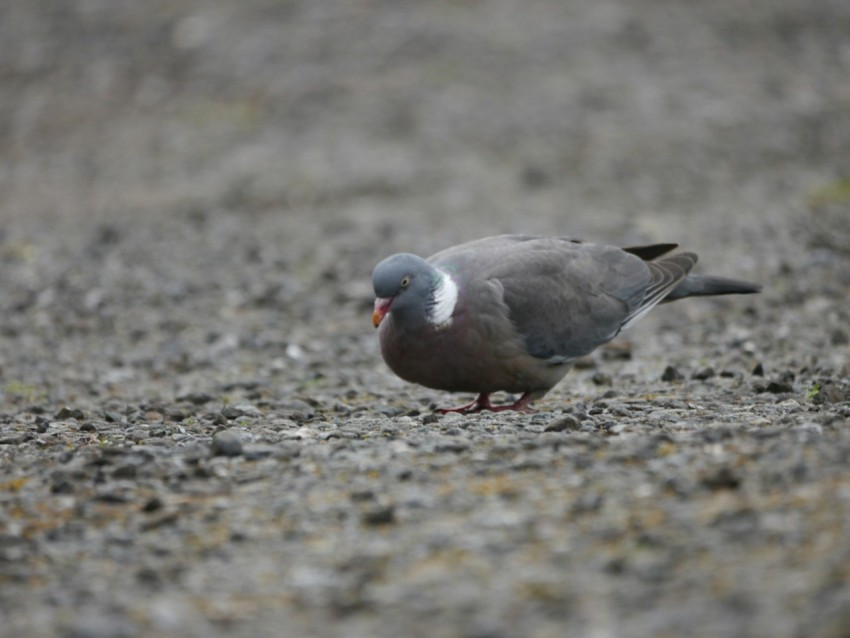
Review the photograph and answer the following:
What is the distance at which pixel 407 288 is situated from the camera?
7.03 meters

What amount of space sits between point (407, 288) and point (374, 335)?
3147mm

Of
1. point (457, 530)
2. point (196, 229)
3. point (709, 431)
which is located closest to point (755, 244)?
point (196, 229)

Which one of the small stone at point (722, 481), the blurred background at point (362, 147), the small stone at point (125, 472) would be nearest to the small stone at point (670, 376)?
the blurred background at point (362, 147)

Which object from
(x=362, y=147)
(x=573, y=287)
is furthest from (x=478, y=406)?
(x=362, y=147)

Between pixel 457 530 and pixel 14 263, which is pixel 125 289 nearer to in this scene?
pixel 14 263

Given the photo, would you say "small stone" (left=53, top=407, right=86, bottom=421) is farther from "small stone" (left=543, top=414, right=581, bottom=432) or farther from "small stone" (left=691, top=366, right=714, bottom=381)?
"small stone" (left=691, top=366, right=714, bottom=381)

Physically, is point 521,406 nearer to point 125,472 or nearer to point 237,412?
point 237,412

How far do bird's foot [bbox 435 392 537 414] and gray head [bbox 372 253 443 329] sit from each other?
2.21 ft

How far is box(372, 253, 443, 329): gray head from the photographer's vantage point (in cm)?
700

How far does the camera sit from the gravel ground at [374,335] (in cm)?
428

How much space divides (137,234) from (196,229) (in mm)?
626

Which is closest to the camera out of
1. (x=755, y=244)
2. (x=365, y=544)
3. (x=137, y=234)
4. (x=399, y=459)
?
(x=365, y=544)

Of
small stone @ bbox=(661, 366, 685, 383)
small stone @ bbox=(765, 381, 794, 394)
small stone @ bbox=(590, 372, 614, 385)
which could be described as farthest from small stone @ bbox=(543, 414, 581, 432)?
small stone @ bbox=(590, 372, 614, 385)

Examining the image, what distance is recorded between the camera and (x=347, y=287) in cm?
1139
